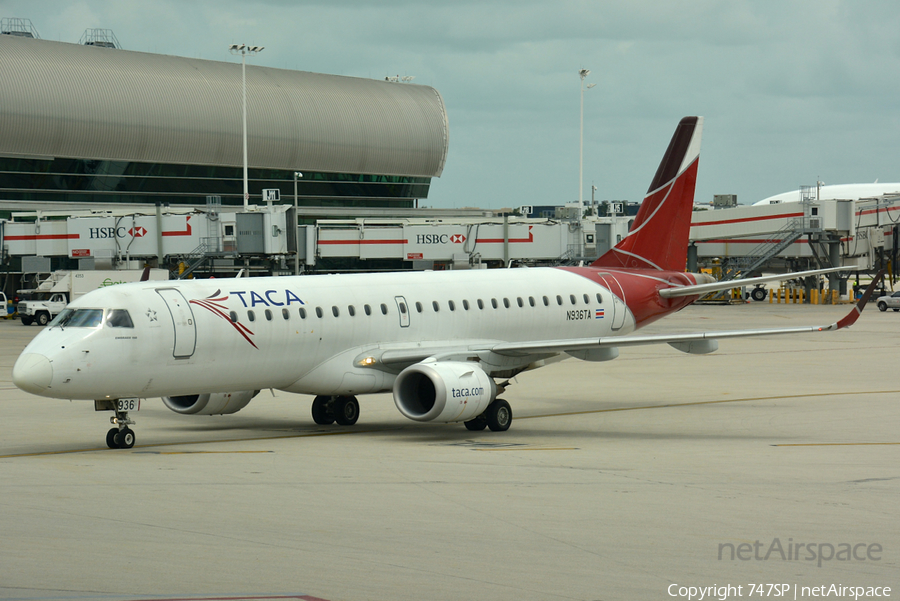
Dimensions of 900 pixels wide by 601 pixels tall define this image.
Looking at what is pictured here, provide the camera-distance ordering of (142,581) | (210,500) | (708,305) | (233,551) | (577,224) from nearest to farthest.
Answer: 1. (142,581)
2. (233,551)
3. (210,500)
4. (577,224)
5. (708,305)

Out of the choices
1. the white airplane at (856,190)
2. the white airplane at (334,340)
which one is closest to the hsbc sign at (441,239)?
the white airplane at (334,340)

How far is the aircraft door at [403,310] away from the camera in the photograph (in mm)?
25750

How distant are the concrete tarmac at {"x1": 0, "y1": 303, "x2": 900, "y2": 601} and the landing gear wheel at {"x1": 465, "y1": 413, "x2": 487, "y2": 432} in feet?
1.38

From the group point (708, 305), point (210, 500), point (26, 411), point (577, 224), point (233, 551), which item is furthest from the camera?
point (708, 305)

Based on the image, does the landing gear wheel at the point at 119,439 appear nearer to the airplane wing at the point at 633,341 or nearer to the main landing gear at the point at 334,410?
the main landing gear at the point at 334,410

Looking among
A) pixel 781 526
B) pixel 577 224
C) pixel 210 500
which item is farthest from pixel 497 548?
pixel 577 224

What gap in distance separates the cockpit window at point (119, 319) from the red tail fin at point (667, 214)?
16.0 metres

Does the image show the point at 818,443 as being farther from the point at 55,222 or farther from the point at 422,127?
the point at 422,127

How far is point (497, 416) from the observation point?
80.9 ft

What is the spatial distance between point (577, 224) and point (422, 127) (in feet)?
122

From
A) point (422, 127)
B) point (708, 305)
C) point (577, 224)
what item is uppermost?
point (422, 127)

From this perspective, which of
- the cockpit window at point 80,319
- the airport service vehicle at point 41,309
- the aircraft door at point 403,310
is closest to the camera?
the cockpit window at point 80,319

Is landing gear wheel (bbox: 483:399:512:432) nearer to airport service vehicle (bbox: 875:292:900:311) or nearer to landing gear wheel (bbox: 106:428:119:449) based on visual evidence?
landing gear wheel (bbox: 106:428:119:449)

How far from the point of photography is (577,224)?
253ft
